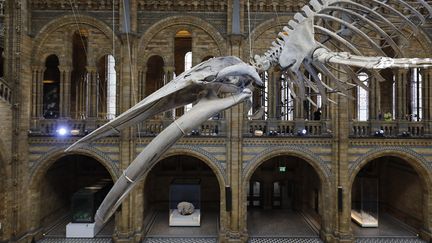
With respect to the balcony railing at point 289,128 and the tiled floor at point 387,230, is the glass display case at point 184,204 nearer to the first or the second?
the balcony railing at point 289,128

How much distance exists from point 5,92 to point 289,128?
1136 centimetres

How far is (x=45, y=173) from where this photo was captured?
1424 centimetres

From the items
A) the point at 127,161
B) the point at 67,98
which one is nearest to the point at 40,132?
the point at 67,98

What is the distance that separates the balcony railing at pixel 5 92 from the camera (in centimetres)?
1251

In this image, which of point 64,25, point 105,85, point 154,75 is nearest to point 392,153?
point 154,75

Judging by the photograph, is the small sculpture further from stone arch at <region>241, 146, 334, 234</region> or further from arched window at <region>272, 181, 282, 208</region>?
arched window at <region>272, 181, 282, 208</region>

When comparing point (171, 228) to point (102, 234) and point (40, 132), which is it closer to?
point (102, 234)

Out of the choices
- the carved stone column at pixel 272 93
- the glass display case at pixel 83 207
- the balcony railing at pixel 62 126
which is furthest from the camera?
the glass display case at pixel 83 207

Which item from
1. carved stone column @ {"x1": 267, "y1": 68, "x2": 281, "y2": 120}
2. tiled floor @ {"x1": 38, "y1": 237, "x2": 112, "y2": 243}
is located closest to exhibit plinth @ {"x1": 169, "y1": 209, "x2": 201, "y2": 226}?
tiled floor @ {"x1": 38, "y1": 237, "x2": 112, "y2": 243}

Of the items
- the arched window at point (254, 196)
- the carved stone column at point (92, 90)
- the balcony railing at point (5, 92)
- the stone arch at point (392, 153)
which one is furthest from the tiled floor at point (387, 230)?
the balcony railing at point (5, 92)

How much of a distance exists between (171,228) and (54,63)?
11259 millimetres

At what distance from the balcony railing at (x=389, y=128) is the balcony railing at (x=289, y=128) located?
3.97 ft

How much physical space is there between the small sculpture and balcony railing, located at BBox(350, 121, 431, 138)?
773cm

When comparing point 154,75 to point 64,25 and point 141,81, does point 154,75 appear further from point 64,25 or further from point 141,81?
point 64,25
